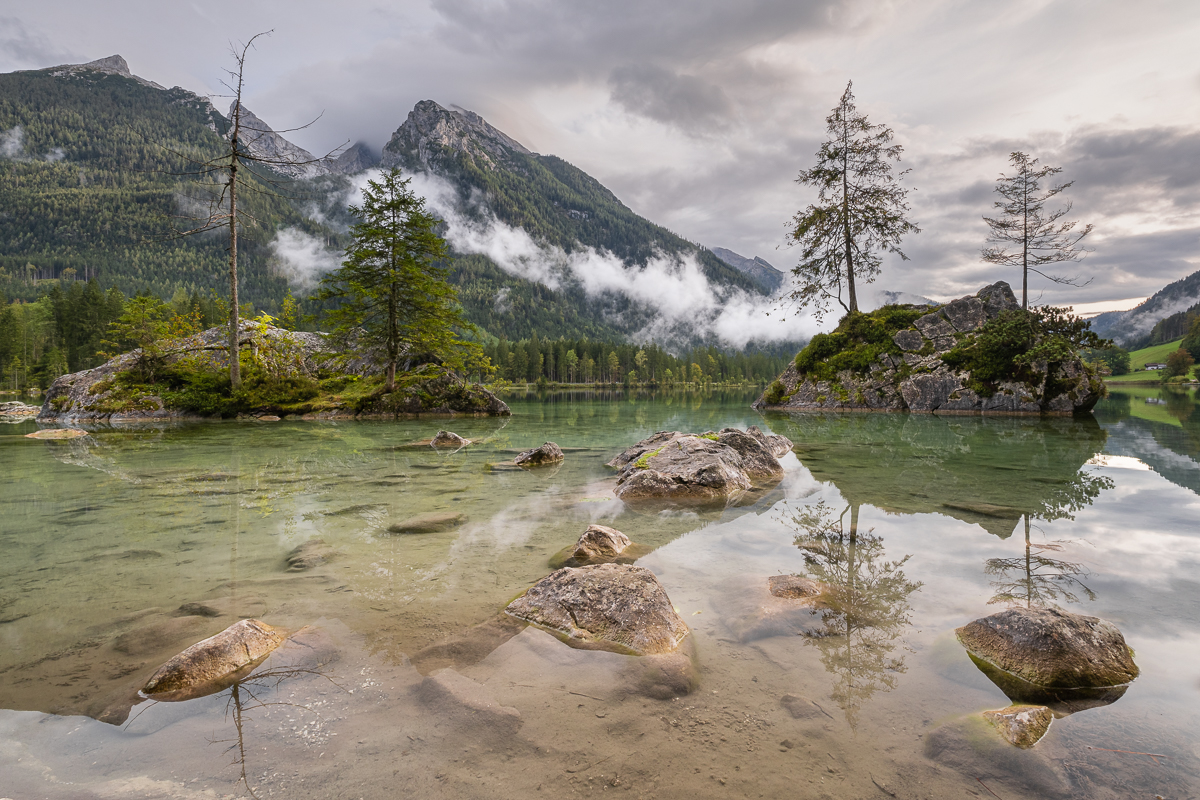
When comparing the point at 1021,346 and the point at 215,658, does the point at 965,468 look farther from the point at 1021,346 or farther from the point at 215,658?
the point at 1021,346

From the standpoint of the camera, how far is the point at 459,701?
Answer: 3.07 meters

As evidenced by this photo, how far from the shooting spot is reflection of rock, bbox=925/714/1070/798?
7.74ft

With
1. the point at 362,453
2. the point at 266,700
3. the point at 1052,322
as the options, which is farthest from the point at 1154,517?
the point at 1052,322

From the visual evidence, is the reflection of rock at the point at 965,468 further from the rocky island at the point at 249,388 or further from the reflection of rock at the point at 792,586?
the rocky island at the point at 249,388

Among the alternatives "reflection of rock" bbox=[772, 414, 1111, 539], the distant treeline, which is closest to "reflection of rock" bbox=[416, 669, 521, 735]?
"reflection of rock" bbox=[772, 414, 1111, 539]

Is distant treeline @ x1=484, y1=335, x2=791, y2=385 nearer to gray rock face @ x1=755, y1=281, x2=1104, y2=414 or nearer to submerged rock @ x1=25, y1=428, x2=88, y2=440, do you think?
gray rock face @ x1=755, y1=281, x2=1104, y2=414

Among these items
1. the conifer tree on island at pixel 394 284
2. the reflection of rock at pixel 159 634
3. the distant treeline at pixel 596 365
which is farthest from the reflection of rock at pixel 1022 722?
the distant treeline at pixel 596 365

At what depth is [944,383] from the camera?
28.2 meters

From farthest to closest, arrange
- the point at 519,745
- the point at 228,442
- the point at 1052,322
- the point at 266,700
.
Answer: the point at 1052,322 < the point at 228,442 < the point at 266,700 < the point at 519,745

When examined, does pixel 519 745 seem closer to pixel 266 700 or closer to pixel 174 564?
pixel 266 700

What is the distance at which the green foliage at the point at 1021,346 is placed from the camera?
82.8ft

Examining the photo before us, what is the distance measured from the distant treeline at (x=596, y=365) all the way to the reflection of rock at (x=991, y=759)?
118889mm

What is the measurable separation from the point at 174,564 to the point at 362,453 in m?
8.36

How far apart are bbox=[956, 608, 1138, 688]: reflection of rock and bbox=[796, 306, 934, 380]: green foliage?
3049cm
